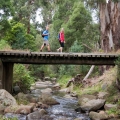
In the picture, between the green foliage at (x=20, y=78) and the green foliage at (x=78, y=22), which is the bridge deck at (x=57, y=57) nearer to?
the green foliage at (x=20, y=78)

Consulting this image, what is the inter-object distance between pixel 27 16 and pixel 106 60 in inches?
934

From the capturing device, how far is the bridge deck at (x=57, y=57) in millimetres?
18000

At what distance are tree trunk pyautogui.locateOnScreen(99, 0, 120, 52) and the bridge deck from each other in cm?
603

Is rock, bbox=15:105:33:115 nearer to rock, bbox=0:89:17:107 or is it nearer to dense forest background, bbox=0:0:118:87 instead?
rock, bbox=0:89:17:107

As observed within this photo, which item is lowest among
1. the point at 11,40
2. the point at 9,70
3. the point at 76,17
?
the point at 9,70

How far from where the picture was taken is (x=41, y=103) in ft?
61.9

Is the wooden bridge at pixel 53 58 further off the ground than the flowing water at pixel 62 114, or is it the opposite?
the wooden bridge at pixel 53 58

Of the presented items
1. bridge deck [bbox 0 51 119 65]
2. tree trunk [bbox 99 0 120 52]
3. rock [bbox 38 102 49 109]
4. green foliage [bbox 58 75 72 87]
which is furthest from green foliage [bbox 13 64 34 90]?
green foliage [bbox 58 75 72 87]

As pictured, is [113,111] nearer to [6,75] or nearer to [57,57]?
[57,57]

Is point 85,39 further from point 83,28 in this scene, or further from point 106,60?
point 106,60

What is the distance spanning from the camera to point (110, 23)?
83.5 feet

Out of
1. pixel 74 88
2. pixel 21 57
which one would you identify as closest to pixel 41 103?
pixel 21 57

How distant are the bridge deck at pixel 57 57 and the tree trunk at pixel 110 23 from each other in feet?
19.8

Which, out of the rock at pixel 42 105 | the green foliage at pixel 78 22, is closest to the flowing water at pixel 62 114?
the rock at pixel 42 105
